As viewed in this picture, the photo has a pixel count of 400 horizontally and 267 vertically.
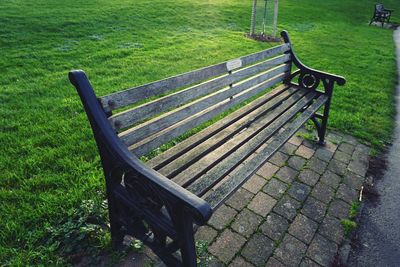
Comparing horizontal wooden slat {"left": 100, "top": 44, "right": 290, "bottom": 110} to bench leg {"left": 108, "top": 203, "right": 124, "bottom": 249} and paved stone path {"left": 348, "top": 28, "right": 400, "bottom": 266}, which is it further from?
paved stone path {"left": 348, "top": 28, "right": 400, "bottom": 266}

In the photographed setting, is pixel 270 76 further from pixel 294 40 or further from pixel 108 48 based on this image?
pixel 294 40

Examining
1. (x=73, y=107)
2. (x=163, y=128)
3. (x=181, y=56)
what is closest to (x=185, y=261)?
(x=163, y=128)

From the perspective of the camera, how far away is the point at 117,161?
6.24ft

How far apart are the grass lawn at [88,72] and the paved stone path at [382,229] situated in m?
0.99

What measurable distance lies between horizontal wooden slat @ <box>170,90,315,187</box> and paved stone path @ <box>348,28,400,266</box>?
1.23 metres

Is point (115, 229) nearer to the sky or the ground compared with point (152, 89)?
nearer to the ground

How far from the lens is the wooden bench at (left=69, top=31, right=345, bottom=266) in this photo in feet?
5.82

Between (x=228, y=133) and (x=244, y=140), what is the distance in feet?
0.55

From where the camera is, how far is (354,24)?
46.7ft

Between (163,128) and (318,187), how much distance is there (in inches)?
75.2

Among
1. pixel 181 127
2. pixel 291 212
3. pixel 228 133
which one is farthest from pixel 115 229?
pixel 291 212

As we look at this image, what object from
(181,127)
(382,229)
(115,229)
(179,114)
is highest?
(179,114)

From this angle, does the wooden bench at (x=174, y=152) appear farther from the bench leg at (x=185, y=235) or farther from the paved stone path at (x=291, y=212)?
the paved stone path at (x=291, y=212)

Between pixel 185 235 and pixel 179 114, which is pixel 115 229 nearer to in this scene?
pixel 185 235
